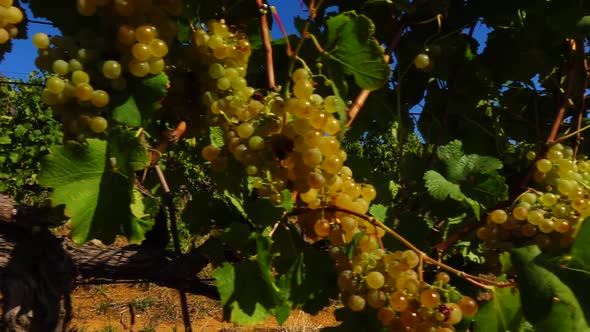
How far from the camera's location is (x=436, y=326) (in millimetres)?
1012

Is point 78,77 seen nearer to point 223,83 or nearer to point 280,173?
point 223,83

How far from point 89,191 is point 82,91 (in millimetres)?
220

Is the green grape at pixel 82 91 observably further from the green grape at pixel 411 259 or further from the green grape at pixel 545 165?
the green grape at pixel 545 165

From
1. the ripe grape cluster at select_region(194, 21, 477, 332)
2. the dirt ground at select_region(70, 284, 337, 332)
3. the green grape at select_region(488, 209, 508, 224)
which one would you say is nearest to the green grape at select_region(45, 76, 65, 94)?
the ripe grape cluster at select_region(194, 21, 477, 332)

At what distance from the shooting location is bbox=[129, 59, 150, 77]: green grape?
3.21ft

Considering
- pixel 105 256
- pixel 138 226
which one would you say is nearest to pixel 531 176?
pixel 138 226

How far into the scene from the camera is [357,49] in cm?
111

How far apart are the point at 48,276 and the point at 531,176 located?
5.29 feet

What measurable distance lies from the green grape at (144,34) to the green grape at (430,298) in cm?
66

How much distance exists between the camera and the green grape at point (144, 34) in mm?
956

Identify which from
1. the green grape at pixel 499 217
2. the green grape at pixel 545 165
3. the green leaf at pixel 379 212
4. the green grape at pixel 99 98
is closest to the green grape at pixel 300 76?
the green grape at pixel 99 98

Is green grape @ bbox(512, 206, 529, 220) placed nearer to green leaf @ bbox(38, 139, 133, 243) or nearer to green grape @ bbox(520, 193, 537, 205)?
green grape @ bbox(520, 193, 537, 205)

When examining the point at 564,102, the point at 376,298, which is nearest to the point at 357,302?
the point at 376,298

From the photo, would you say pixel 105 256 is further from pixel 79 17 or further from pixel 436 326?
pixel 436 326
